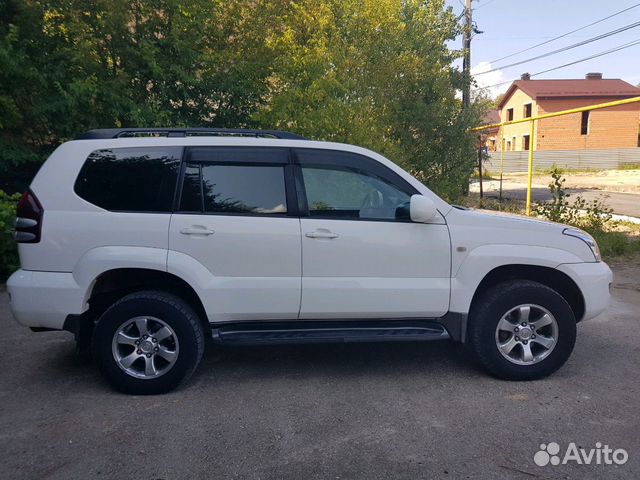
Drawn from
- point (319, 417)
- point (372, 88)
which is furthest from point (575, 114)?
point (319, 417)

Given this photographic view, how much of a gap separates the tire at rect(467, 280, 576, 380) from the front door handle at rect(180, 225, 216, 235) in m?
2.13

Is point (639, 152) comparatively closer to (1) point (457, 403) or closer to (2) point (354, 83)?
(2) point (354, 83)

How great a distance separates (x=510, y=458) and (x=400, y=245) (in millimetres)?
1650

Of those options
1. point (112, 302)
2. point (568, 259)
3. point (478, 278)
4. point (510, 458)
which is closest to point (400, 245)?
point (478, 278)

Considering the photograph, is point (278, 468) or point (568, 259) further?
point (568, 259)

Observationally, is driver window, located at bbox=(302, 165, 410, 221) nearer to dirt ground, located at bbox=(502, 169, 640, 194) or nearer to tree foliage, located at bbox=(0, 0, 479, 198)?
tree foliage, located at bbox=(0, 0, 479, 198)

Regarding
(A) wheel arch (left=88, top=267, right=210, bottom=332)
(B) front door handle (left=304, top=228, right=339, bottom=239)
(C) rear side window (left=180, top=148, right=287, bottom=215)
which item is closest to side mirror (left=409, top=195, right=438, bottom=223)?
(B) front door handle (left=304, top=228, right=339, bottom=239)

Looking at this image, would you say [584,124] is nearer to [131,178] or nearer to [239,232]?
[239,232]

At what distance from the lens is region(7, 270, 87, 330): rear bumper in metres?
4.05

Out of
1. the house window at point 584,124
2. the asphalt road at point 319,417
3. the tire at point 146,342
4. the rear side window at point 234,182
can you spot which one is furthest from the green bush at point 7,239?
the house window at point 584,124

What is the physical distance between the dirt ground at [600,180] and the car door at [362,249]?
2302cm

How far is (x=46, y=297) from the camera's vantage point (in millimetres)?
4047

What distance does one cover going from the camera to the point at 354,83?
30.1 ft

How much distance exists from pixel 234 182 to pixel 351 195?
91cm
